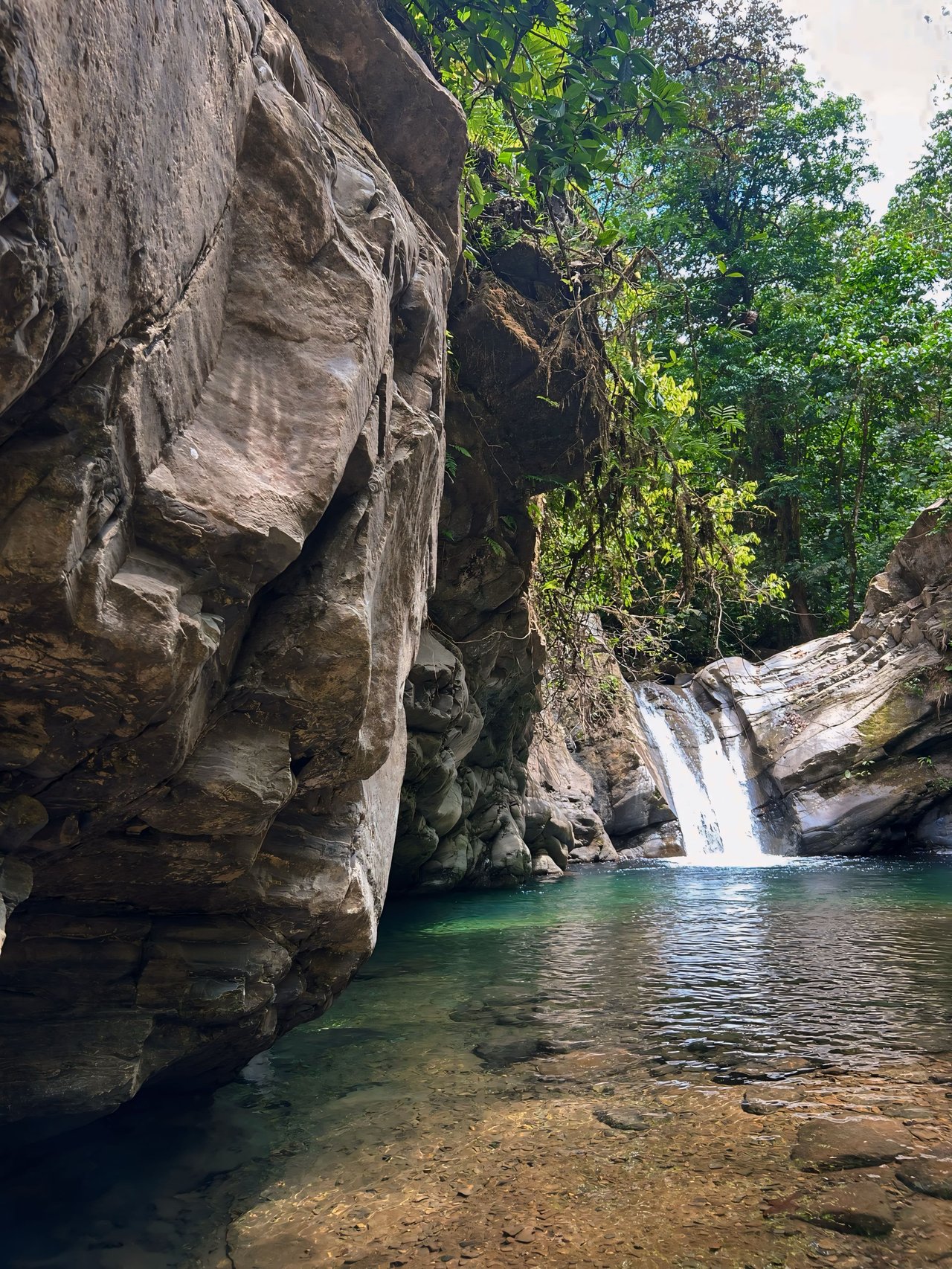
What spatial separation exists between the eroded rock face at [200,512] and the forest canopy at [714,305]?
2.98 feet

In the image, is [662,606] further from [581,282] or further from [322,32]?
[322,32]

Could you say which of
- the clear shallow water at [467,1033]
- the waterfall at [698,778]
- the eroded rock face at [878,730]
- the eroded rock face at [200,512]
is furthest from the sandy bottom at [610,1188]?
the eroded rock face at [878,730]

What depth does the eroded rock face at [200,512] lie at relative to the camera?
1903mm

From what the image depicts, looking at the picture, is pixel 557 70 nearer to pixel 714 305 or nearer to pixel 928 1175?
pixel 928 1175

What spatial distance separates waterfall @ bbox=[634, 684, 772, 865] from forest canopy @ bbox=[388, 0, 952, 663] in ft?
8.50

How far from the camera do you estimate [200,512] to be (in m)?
2.38

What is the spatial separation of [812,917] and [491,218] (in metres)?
7.13

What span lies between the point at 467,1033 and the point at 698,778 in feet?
45.0

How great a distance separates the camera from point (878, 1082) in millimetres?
3859

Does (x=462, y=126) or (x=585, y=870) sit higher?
(x=462, y=126)

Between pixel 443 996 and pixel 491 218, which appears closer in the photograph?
pixel 443 996

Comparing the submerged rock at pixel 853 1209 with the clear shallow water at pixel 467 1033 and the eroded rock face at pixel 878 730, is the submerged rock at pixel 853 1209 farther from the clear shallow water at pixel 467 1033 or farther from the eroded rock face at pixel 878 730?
the eroded rock face at pixel 878 730

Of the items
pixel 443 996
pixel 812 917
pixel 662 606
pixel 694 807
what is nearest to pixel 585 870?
pixel 694 807

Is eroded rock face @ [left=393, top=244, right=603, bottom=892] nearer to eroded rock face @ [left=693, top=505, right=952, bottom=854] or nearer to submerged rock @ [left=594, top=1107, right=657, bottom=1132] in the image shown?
submerged rock @ [left=594, top=1107, right=657, bottom=1132]
